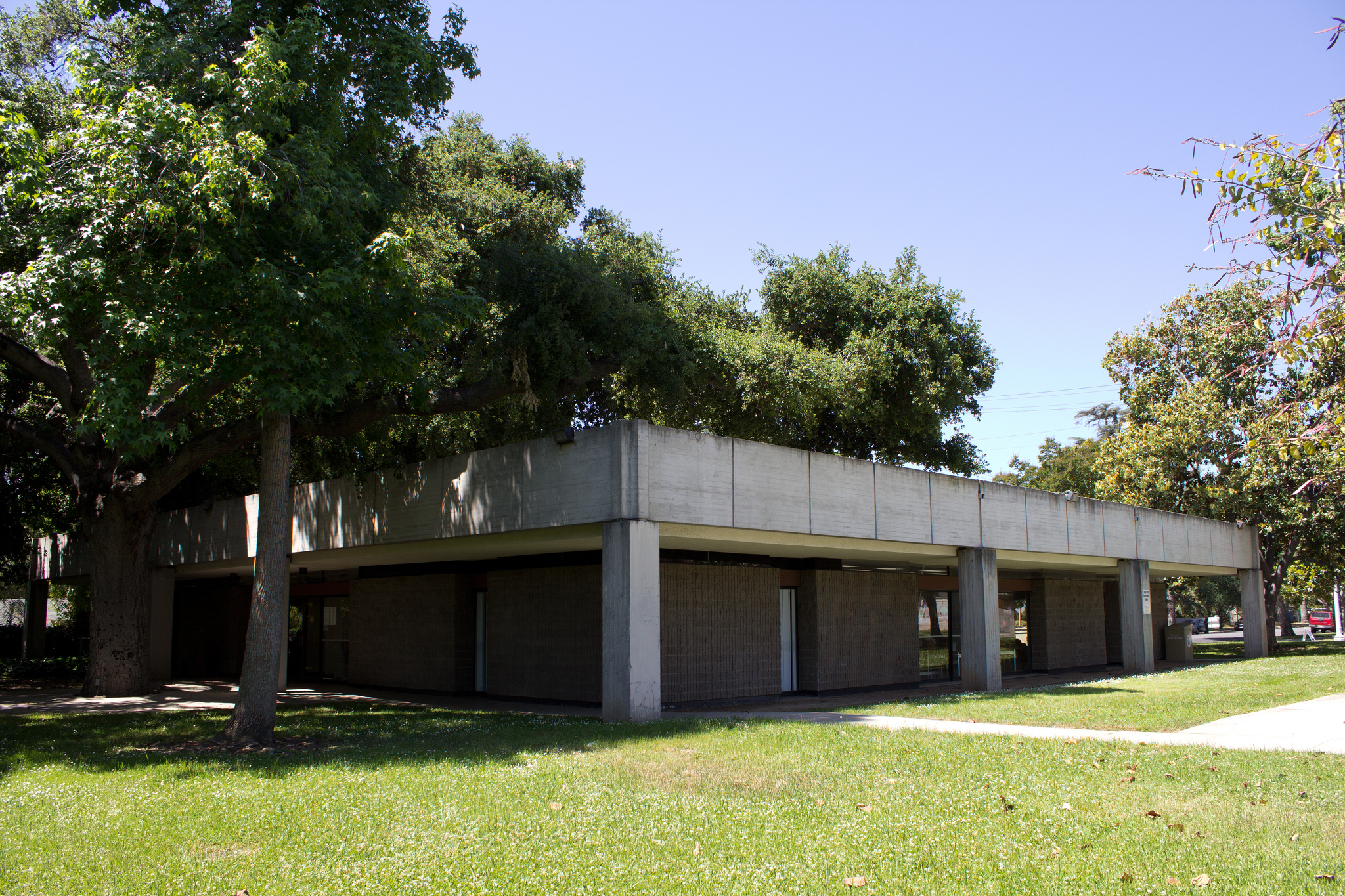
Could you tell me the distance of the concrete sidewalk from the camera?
10.8 meters

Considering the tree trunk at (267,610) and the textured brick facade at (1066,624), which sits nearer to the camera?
the tree trunk at (267,610)

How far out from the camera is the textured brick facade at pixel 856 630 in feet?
69.6

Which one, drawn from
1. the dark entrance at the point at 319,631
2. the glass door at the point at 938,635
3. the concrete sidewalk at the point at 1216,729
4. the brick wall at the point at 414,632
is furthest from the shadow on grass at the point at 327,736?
the glass door at the point at 938,635

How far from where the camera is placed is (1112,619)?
33.4 m

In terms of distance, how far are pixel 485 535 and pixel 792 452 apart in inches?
219

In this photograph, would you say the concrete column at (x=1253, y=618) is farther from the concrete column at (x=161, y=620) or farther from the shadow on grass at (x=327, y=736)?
the concrete column at (x=161, y=620)

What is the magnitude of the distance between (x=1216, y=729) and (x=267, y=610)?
1230 cm

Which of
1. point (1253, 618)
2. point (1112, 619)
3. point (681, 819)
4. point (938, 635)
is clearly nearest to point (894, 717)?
point (681, 819)

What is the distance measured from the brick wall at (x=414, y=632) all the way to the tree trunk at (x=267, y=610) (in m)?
8.31

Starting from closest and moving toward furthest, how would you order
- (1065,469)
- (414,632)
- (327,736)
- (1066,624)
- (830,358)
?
(327,736)
(414,632)
(830,358)
(1066,624)
(1065,469)

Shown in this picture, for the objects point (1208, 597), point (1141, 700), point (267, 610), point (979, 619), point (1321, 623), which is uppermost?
point (267, 610)

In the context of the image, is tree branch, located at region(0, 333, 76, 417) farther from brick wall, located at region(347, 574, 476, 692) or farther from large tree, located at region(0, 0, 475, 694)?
brick wall, located at region(347, 574, 476, 692)

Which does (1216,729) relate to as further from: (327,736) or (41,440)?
(41,440)

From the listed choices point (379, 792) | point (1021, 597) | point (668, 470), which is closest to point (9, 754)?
point (379, 792)
